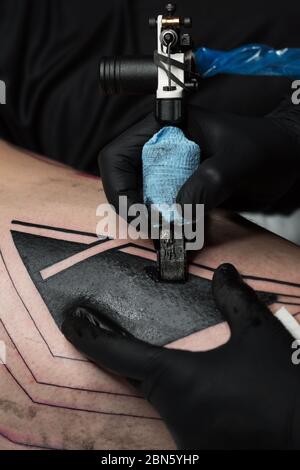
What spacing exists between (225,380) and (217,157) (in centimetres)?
44

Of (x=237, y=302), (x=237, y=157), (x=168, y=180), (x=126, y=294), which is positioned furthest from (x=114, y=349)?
(x=237, y=157)

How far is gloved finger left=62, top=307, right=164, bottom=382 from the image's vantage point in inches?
36.8

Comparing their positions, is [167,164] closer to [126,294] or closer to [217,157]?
[217,157]

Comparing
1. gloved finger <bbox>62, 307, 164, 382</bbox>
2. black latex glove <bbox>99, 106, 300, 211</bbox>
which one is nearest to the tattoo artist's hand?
black latex glove <bbox>99, 106, 300, 211</bbox>

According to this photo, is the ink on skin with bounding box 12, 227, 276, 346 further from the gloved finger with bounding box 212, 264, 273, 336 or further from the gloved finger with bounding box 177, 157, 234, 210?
the gloved finger with bounding box 177, 157, 234, 210

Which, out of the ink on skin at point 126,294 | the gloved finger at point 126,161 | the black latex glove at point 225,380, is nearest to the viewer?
the black latex glove at point 225,380

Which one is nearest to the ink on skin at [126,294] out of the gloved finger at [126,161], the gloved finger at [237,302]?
the gloved finger at [237,302]

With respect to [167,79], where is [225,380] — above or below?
below

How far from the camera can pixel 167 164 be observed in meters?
1.06

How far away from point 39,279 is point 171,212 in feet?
0.97

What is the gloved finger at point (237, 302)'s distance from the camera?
3.19ft

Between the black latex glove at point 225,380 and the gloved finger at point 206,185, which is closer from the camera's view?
the black latex glove at point 225,380

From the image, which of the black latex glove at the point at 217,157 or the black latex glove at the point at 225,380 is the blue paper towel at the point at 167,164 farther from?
the black latex glove at the point at 225,380

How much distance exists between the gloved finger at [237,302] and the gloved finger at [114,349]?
0.15 m
